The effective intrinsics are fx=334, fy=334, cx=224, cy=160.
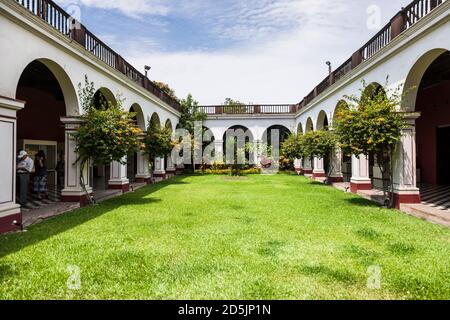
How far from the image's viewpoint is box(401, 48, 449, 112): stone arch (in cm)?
735

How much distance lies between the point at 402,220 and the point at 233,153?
15368mm

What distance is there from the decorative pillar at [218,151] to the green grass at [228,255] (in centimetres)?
1512

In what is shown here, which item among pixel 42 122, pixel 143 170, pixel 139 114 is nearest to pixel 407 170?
pixel 139 114

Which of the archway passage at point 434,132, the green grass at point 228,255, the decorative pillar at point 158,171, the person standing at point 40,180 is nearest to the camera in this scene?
the green grass at point 228,255

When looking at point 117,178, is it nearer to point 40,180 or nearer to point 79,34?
point 40,180

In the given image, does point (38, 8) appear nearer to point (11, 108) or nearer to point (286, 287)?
point (11, 108)

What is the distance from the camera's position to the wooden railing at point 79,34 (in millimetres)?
6931

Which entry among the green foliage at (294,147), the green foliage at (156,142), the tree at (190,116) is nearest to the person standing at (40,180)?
the green foliage at (156,142)

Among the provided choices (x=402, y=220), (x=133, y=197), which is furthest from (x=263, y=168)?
(x=402, y=220)

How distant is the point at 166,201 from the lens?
9.43 m

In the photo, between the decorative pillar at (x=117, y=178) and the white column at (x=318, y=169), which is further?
the white column at (x=318, y=169)

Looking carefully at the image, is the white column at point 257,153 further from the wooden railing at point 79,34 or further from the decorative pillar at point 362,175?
the decorative pillar at point 362,175

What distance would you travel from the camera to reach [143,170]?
599 inches

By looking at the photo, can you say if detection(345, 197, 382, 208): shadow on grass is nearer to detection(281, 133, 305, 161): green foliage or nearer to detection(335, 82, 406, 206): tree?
detection(335, 82, 406, 206): tree
